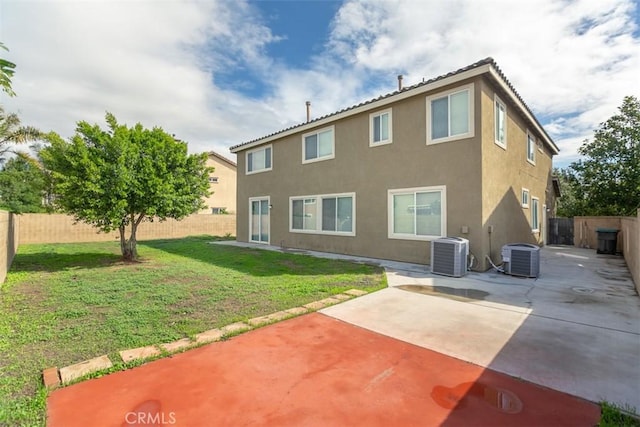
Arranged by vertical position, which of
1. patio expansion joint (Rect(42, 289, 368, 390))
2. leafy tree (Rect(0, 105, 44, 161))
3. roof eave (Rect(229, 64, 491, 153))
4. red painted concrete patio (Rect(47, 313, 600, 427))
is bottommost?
red painted concrete patio (Rect(47, 313, 600, 427))

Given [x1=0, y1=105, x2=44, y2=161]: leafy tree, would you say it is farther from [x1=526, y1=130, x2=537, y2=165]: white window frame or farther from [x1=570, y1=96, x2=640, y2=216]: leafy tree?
[x1=570, y1=96, x2=640, y2=216]: leafy tree

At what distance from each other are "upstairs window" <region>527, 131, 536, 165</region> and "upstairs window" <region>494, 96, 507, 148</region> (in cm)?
391

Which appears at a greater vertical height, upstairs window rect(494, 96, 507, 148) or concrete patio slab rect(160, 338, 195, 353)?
upstairs window rect(494, 96, 507, 148)

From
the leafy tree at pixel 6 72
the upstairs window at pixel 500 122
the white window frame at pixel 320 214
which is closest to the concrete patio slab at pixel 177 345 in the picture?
the leafy tree at pixel 6 72

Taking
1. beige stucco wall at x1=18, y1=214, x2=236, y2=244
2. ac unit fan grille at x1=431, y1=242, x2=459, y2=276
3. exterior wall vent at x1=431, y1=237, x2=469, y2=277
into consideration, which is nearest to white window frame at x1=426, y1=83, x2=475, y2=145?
exterior wall vent at x1=431, y1=237, x2=469, y2=277

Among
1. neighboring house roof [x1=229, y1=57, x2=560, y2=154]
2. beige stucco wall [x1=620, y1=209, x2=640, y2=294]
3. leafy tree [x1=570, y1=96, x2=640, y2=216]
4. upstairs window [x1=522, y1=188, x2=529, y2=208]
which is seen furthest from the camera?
leafy tree [x1=570, y1=96, x2=640, y2=216]

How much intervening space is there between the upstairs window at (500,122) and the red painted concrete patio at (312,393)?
28.3 ft

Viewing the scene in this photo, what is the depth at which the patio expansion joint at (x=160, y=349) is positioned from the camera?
3027 mm

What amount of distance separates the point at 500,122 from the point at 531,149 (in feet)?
16.9

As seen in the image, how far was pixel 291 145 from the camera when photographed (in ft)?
47.1

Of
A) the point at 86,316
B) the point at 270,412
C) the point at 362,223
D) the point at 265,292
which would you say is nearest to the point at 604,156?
the point at 362,223

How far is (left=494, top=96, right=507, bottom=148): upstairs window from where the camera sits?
31.5 feet

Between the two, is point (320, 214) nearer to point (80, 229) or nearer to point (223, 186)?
point (80, 229)

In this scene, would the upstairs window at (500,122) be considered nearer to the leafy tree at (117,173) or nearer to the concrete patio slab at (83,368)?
the leafy tree at (117,173)
